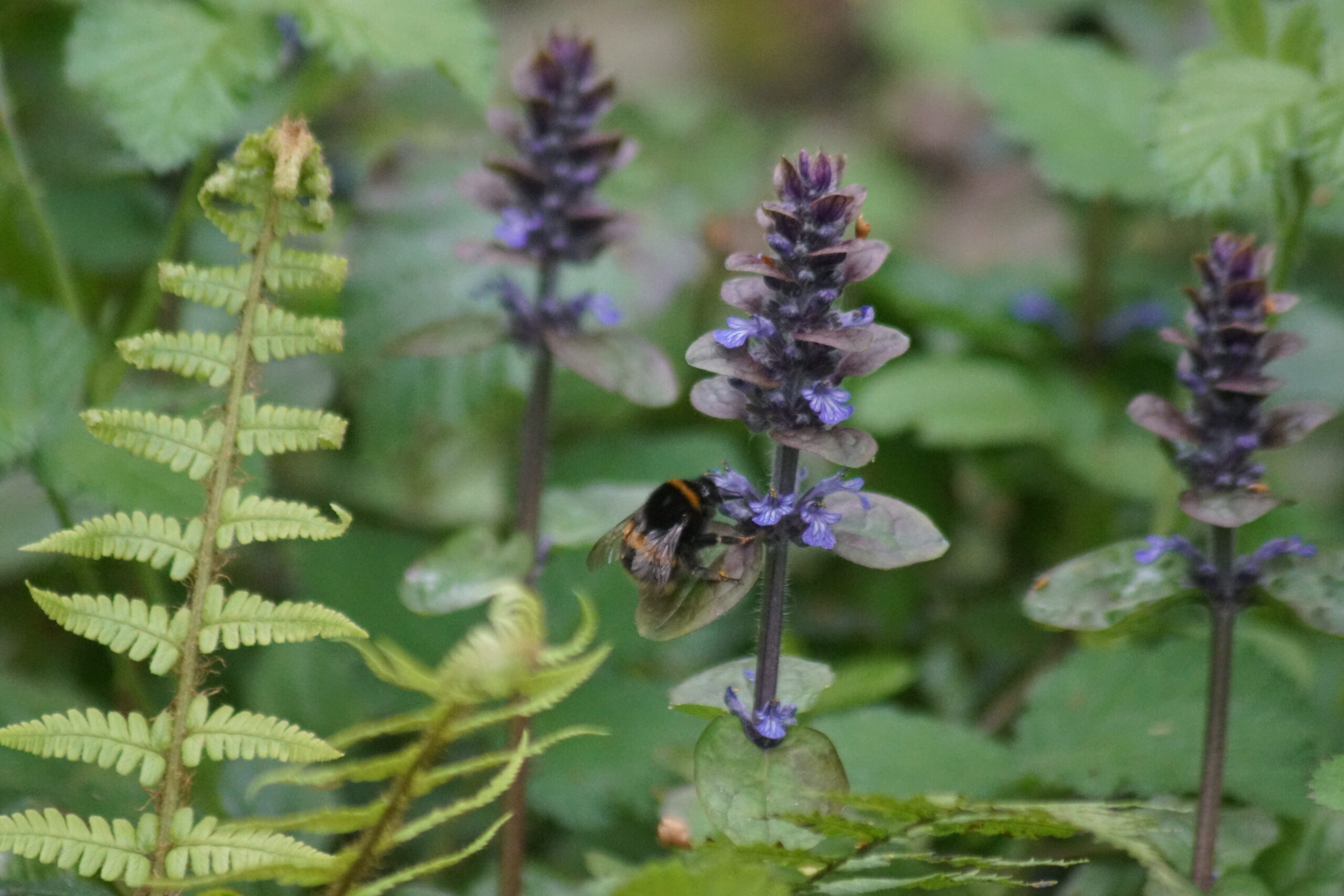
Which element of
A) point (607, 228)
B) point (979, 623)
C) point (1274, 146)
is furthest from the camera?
point (979, 623)

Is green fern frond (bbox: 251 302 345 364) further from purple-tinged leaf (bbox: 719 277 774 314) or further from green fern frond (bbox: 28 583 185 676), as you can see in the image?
purple-tinged leaf (bbox: 719 277 774 314)

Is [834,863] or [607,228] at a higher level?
[607,228]

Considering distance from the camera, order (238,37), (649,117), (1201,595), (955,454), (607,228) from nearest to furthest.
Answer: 1. (1201,595)
2. (607,228)
3. (238,37)
4. (955,454)
5. (649,117)

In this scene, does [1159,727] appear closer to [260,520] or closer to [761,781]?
[761,781]

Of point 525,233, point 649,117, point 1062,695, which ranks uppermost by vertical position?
point 649,117

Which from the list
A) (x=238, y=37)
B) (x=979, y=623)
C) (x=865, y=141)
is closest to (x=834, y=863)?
(x=979, y=623)

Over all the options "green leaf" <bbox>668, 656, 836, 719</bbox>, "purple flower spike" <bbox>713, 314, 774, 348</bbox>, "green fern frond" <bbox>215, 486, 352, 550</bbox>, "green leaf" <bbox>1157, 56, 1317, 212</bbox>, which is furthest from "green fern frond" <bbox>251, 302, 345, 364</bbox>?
"green leaf" <bbox>1157, 56, 1317, 212</bbox>

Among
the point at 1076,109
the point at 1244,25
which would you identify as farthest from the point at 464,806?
the point at 1076,109

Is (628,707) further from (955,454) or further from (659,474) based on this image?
(955,454)
